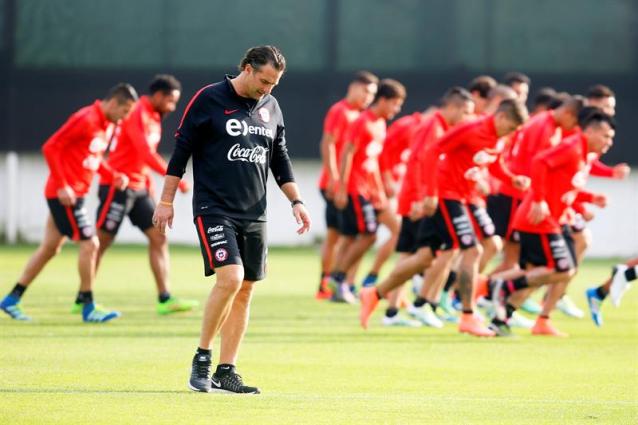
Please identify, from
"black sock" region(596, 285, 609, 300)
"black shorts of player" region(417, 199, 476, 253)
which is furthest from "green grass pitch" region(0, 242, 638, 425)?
"black shorts of player" region(417, 199, 476, 253)

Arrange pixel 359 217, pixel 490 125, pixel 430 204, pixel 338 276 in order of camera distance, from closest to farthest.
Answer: pixel 430 204 < pixel 490 125 < pixel 338 276 < pixel 359 217

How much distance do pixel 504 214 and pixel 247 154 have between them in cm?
687

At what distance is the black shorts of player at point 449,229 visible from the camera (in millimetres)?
12586

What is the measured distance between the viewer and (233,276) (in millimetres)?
8461

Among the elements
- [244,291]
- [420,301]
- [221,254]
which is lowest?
[420,301]

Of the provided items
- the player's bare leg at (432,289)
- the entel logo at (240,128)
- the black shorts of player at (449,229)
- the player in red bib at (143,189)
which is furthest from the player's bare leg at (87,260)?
the entel logo at (240,128)

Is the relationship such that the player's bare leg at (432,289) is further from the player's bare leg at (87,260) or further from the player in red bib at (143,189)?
the player's bare leg at (87,260)

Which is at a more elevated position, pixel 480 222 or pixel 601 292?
pixel 480 222

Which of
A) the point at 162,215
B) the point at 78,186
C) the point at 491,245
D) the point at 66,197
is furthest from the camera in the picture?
the point at 491,245

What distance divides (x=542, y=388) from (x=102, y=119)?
5.55 meters

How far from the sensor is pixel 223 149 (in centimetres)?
861

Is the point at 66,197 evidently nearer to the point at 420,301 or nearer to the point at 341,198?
the point at 420,301

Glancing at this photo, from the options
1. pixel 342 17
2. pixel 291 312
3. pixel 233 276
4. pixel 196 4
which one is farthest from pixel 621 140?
pixel 233 276

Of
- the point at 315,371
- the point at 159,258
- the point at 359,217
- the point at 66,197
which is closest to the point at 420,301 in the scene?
the point at 159,258
